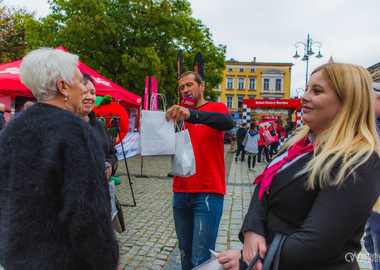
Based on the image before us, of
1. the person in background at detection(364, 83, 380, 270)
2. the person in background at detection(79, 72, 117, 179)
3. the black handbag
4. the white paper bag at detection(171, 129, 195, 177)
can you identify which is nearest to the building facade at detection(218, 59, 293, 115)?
the person in background at detection(79, 72, 117, 179)

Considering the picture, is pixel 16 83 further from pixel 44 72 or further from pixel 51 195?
pixel 51 195

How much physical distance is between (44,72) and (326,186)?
1293mm

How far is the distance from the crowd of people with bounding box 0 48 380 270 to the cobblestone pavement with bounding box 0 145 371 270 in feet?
1.97

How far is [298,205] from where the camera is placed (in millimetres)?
1063

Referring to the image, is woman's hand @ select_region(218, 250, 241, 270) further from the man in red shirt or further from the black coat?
the man in red shirt

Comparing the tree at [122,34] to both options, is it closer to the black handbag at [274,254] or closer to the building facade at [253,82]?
the black handbag at [274,254]

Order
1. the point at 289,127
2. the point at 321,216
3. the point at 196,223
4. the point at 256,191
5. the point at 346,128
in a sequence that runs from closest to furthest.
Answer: the point at 321,216, the point at 346,128, the point at 256,191, the point at 196,223, the point at 289,127

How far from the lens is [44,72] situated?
4.20 feet

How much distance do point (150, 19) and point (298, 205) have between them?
583 inches

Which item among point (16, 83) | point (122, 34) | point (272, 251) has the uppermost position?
point (122, 34)

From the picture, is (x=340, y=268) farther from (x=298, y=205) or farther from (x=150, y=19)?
(x=150, y=19)

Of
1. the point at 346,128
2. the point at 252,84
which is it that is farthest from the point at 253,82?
the point at 346,128

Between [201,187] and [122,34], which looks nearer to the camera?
[201,187]

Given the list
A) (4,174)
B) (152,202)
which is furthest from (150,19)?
(4,174)
